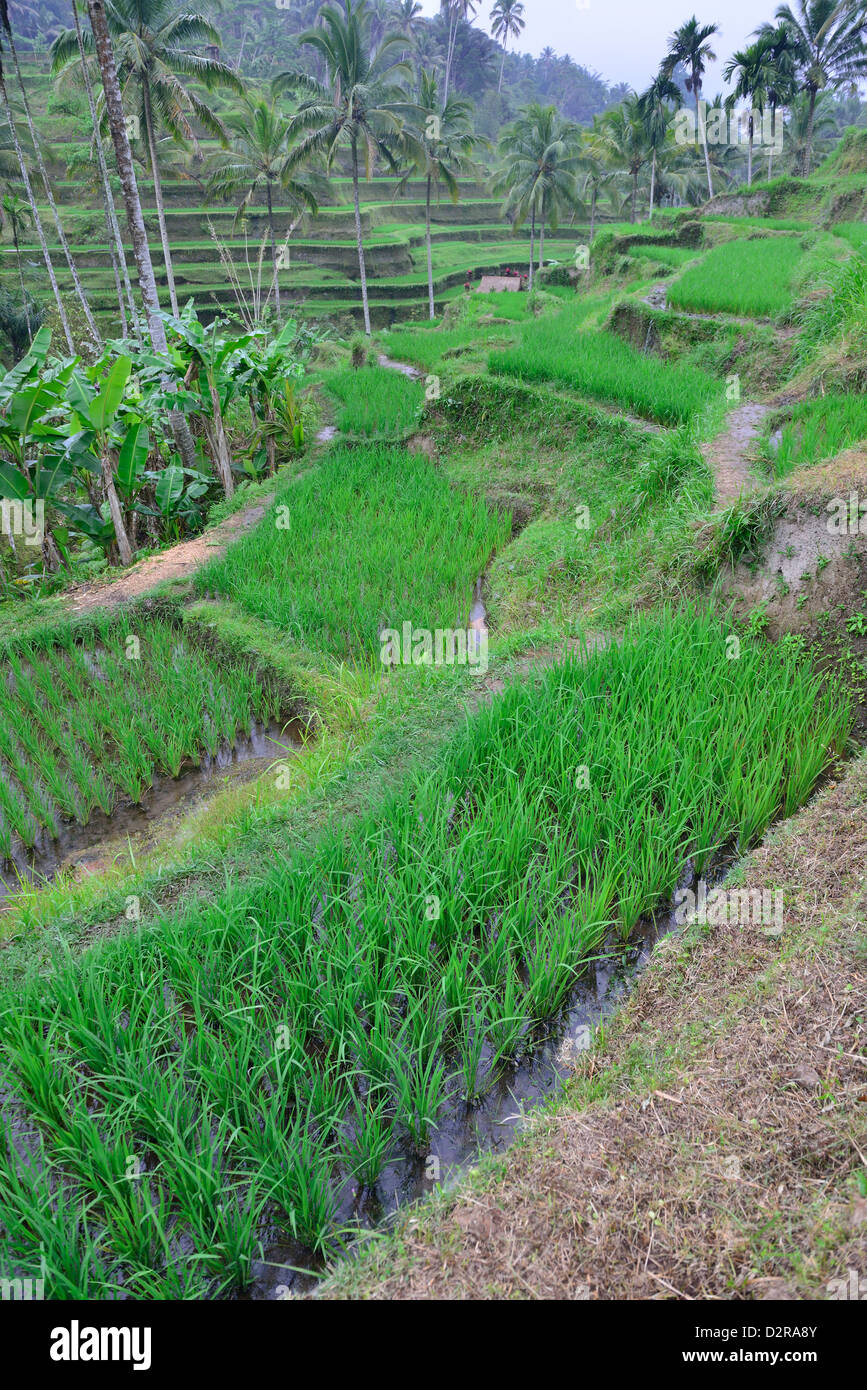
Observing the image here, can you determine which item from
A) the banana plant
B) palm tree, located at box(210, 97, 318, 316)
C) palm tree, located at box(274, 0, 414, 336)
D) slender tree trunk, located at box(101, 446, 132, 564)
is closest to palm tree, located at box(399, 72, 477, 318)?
palm tree, located at box(274, 0, 414, 336)

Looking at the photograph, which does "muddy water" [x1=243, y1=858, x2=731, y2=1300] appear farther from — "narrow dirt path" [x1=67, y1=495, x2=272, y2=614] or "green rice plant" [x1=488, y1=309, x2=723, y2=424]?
"green rice plant" [x1=488, y1=309, x2=723, y2=424]

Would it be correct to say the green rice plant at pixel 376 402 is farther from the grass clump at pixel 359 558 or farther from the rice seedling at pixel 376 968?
the rice seedling at pixel 376 968

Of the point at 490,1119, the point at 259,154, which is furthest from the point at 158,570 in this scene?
the point at 259,154

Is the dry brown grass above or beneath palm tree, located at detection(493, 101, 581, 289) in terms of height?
beneath

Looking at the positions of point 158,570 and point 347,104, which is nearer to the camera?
point 158,570

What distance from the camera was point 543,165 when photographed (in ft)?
68.7

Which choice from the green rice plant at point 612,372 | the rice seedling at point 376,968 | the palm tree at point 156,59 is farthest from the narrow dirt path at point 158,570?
the palm tree at point 156,59

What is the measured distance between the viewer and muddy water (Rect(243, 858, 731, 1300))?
1.84 m

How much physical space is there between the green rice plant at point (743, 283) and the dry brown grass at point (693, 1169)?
301 inches

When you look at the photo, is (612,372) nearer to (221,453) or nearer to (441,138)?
(221,453)

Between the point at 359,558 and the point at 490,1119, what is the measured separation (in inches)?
179

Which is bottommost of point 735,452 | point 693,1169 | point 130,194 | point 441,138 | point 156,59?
point 693,1169

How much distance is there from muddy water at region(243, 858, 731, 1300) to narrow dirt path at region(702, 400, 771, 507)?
303cm
